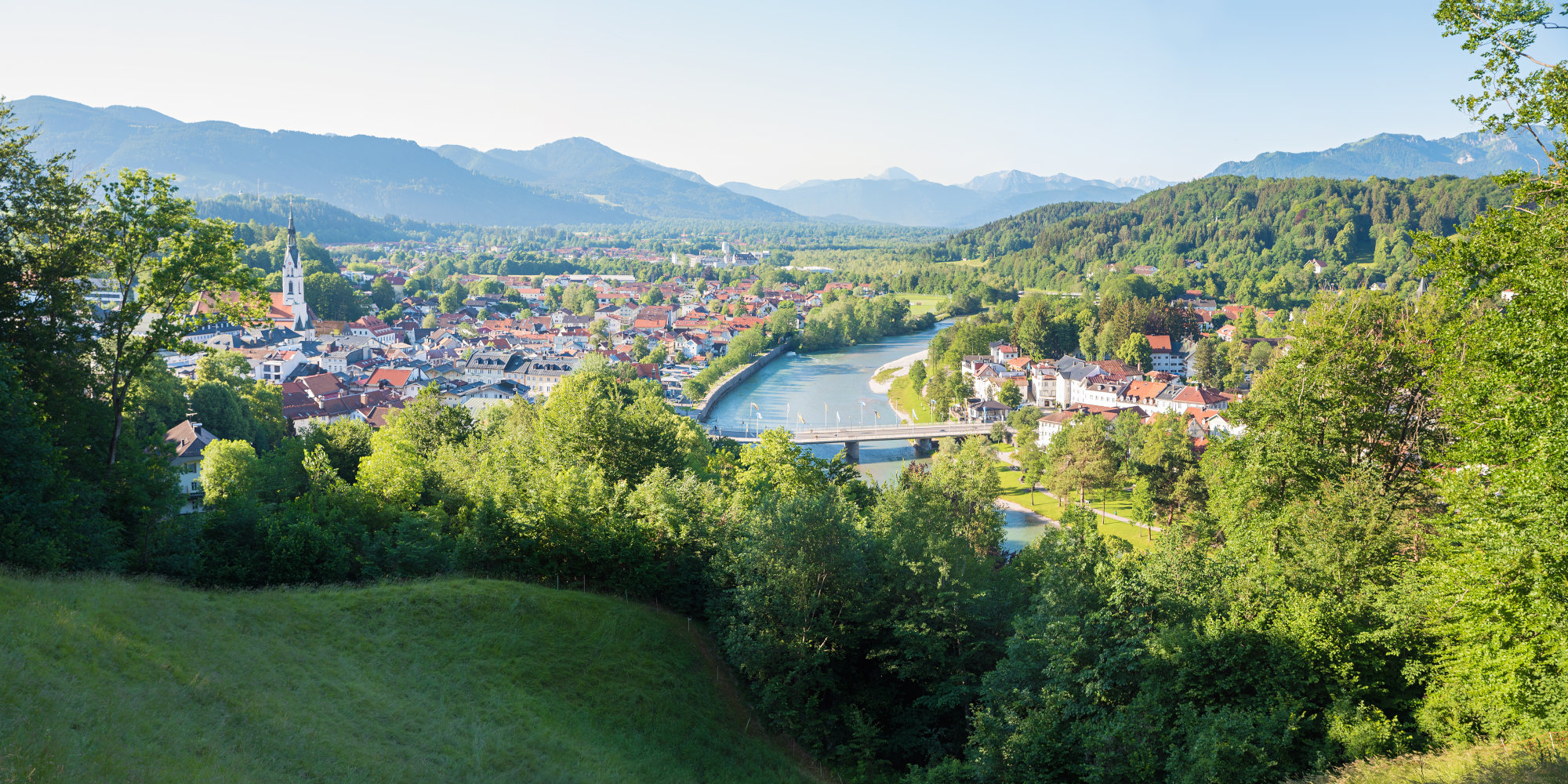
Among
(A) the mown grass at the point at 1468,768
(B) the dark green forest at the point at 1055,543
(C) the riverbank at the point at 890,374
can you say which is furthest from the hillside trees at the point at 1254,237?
(A) the mown grass at the point at 1468,768

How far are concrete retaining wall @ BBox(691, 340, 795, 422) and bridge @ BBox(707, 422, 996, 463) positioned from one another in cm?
376

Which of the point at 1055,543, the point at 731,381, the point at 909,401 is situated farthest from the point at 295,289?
the point at 1055,543

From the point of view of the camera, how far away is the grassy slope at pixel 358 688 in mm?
5078

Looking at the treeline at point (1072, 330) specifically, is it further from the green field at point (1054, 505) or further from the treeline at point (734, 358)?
the green field at point (1054, 505)

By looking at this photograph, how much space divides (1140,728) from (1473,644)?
2535mm

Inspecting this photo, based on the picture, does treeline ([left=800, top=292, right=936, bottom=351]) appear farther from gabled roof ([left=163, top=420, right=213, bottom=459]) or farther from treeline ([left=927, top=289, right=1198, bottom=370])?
gabled roof ([left=163, top=420, right=213, bottom=459])

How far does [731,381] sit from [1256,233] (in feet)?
263

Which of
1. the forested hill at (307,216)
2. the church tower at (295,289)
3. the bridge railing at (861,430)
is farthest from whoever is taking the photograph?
the forested hill at (307,216)

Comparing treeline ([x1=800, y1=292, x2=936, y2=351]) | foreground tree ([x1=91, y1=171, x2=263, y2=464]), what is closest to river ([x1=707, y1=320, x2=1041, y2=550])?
treeline ([x1=800, y1=292, x2=936, y2=351])

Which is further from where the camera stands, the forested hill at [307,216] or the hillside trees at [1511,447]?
the forested hill at [307,216]

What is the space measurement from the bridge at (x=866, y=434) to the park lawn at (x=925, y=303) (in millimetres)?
45535

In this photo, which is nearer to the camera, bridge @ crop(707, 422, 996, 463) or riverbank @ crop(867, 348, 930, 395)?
bridge @ crop(707, 422, 996, 463)

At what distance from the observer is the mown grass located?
5.34 m

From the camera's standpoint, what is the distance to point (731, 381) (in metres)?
50.5
